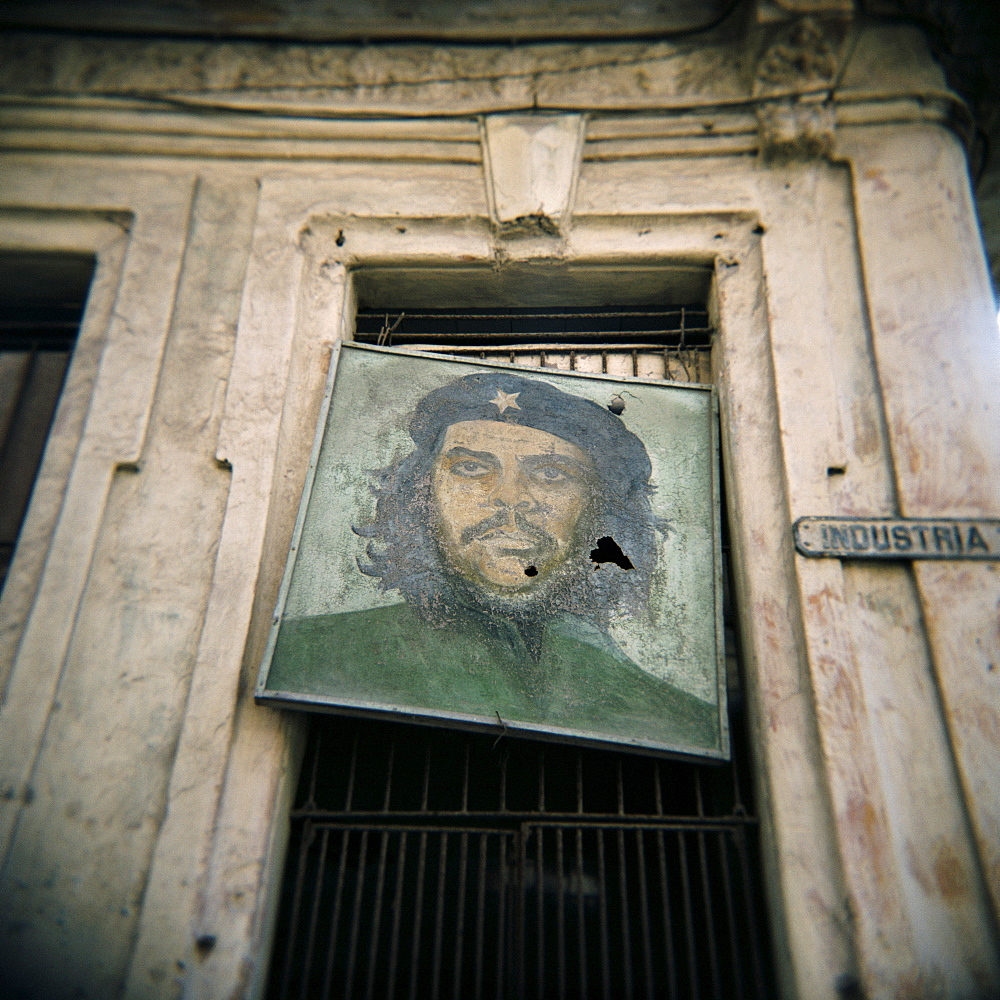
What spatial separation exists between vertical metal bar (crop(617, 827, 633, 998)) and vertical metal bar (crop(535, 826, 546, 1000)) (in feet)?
0.85

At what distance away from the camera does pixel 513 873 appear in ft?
8.22

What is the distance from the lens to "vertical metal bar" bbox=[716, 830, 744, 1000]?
2.17m

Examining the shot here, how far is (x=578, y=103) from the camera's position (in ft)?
11.5

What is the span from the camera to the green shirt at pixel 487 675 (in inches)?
92.6

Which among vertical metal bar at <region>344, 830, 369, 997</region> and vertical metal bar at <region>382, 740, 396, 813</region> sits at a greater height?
vertical metal bar at <region>382, 740, 396, 813</region>

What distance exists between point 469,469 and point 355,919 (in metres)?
1.61

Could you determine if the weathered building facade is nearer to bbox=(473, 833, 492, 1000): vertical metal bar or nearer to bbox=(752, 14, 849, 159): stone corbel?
bbox=(752, 14, 849, 159): stone corbel

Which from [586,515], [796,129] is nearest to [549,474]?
[586,515]

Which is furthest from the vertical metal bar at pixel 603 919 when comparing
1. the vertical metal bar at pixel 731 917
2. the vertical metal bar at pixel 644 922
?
the vertical metal bar at pixel 731 917

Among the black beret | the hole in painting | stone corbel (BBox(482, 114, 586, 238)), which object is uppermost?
stone corbel (BBox(482, 114, 586, 238))

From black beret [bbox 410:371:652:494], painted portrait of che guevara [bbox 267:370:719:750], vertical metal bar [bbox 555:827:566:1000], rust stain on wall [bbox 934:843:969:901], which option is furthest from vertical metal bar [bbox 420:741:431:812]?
rust stain on wall [bbox 934:843:969:901]

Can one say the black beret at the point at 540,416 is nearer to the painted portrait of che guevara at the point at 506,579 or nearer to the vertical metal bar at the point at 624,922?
the painted portrait of che guevara at the point at 506,579

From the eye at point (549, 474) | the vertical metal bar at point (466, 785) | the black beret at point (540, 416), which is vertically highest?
the black beret at point (540, 416)

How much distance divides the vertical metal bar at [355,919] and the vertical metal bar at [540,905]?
1.93 ft
